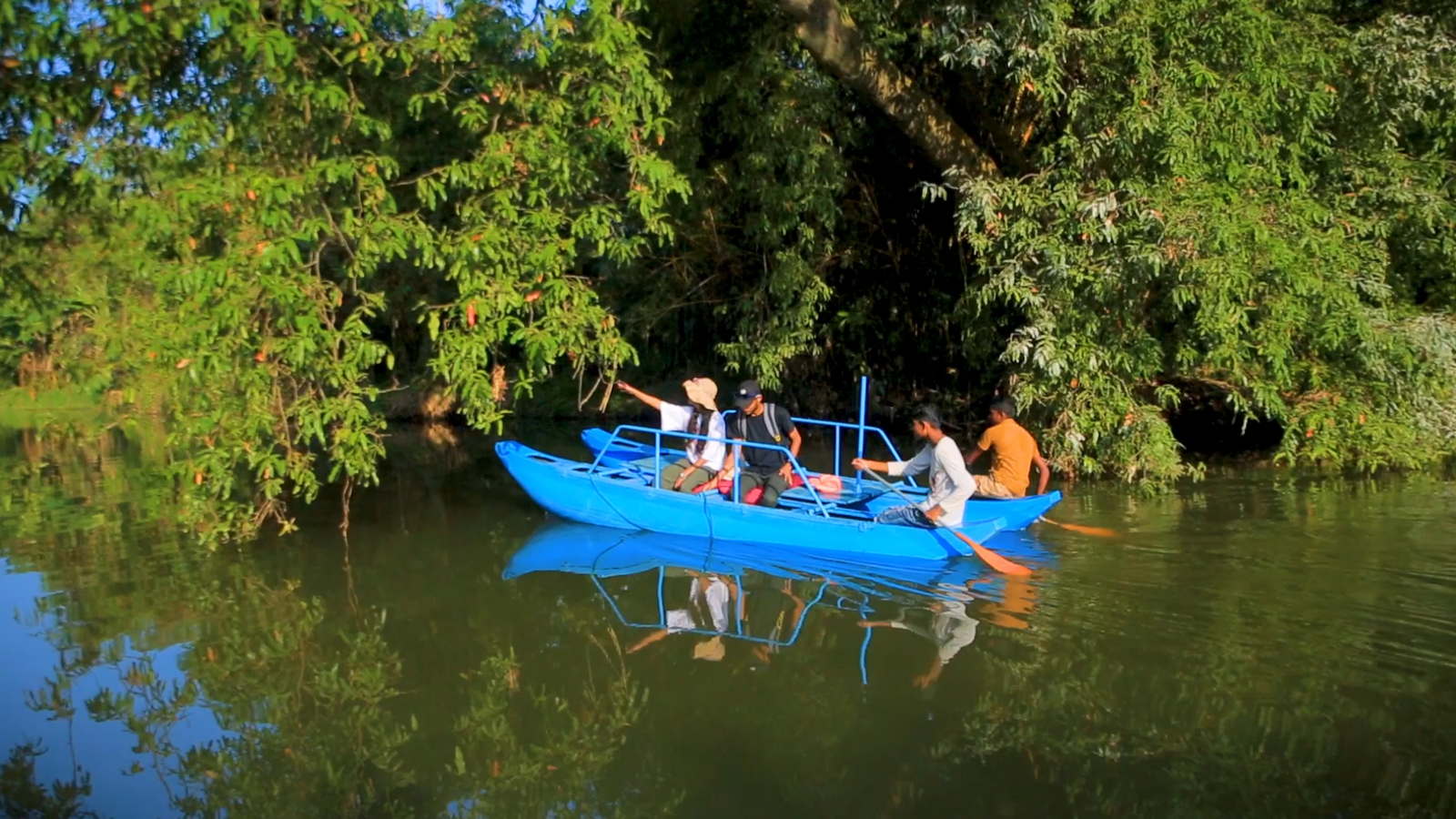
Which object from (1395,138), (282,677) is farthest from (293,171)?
(1395,138)

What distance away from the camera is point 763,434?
9.43 m

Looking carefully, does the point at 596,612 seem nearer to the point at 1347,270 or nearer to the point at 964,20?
the point at 964,20

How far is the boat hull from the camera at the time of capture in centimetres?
856

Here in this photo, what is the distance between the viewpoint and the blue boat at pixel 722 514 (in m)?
8.58

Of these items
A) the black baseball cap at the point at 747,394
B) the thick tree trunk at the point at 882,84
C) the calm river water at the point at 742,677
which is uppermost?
the thick tree trunk at the point at 882,84

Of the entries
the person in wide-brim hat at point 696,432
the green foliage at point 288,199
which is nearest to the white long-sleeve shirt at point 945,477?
the person in wide-brim hat at point 696,432

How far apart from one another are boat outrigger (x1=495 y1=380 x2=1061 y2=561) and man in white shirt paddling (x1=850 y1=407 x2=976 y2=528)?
6.4 inches

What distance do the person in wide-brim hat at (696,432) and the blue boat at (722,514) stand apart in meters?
0.19

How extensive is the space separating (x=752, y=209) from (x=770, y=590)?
619 centimetres

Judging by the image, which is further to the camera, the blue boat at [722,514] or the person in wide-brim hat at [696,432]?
the person in wide-brim hat at [696,432]

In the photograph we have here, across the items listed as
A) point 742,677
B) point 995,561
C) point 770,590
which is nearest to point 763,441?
point 770,590

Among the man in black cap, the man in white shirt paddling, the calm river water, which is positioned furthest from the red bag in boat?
the man in white shirt paddling

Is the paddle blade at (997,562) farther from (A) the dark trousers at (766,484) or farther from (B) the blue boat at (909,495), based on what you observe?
(A) the dark trousers at (766,484)

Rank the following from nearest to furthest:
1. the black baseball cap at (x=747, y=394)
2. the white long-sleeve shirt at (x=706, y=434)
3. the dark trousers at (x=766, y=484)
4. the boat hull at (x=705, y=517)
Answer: the boat hull at (x=705, y=517) → the black baseball cap at (x=747, y=394) → the dark trousers at (x=766, y=484) → the white long-sleeve shirt at (x=706, y=434)
